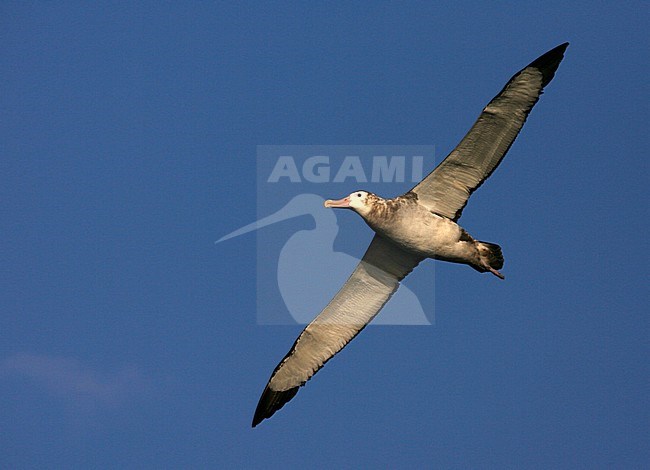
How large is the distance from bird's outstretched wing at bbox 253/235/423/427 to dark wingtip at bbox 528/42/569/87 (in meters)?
3.98

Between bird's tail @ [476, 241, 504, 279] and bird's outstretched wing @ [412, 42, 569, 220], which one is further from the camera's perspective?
bird's tail @ [476, 241, 504, 279]

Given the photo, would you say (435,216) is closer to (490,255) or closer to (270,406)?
(490,255)

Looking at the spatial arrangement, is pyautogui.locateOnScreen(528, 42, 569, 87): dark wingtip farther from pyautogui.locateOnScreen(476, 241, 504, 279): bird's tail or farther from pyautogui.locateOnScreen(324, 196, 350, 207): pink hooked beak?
pyautogui.locateOnScreen(324, 196, 350, 207): pink hooked beak

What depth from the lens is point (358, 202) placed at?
53.7 ft

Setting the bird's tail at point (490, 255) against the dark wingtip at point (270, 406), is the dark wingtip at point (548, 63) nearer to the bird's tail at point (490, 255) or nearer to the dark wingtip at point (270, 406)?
the bird's tail at point (490, 255)

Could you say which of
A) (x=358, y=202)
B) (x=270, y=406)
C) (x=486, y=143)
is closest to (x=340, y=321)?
(x=270, y=406)

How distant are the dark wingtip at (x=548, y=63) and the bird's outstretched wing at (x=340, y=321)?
3.98 metres

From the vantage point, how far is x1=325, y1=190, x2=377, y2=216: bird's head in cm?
1631

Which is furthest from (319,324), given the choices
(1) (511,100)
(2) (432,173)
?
(1) (511,100)

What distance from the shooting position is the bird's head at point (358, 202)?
16.3 m

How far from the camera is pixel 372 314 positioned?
18672 mm

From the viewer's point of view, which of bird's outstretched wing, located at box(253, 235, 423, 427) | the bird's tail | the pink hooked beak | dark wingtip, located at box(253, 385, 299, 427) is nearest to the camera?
the pink hooked beak

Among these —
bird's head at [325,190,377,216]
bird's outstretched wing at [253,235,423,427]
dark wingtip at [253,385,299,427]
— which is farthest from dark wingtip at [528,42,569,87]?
dark wingtip at [253,385,299,427]

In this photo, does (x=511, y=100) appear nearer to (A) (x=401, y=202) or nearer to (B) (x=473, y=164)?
(B) (x=473, y=164)
